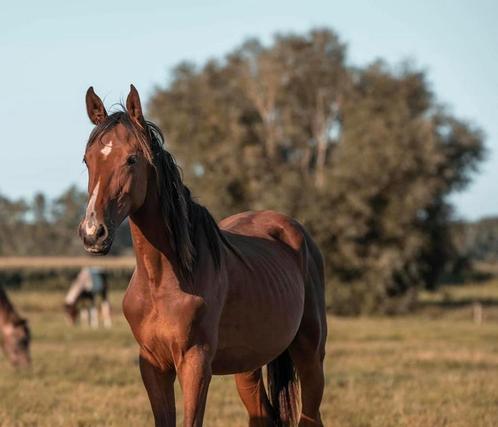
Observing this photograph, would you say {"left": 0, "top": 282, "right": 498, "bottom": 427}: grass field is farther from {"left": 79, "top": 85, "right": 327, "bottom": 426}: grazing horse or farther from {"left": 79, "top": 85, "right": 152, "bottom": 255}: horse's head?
{"left": 79, "top": 85, "right": 152, "bottom": 255}: horse's head

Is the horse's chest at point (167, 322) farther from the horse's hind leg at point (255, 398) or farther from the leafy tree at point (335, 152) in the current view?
the leafy tree at point (335, 152)

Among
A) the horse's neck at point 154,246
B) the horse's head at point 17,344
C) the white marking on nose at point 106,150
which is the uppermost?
the white marking on nose at point 106,150

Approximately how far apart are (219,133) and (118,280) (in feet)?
34.2

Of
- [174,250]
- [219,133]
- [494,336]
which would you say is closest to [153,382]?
[174,250]

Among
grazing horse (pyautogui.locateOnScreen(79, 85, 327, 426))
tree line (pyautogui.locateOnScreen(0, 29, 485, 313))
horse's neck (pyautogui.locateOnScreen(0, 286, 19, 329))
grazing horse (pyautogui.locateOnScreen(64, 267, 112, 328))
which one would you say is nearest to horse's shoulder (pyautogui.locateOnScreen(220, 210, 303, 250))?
grazing horse (pyautogui.locateOnScreen(79, 85, 327, 426))

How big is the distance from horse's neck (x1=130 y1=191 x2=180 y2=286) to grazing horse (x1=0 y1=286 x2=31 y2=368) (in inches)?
386

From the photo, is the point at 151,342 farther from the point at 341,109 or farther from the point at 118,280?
the point at 118,280

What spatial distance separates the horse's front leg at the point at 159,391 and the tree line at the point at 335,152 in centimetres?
2947

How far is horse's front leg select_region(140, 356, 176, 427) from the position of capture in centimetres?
539

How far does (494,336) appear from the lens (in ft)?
78.0

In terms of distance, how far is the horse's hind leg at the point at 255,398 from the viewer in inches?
270

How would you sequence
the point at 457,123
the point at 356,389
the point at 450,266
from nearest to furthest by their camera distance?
the point at 356,389 → the point at 457,123 → the point at 450,266

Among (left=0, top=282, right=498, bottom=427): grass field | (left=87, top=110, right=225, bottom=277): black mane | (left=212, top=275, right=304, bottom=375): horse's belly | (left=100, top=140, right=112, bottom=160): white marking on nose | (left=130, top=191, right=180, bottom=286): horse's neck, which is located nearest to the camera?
(left=100, top=140, right=112, bottom=160): white marking on nose

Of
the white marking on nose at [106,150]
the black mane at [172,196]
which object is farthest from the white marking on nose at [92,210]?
the black mane at [172,196]
